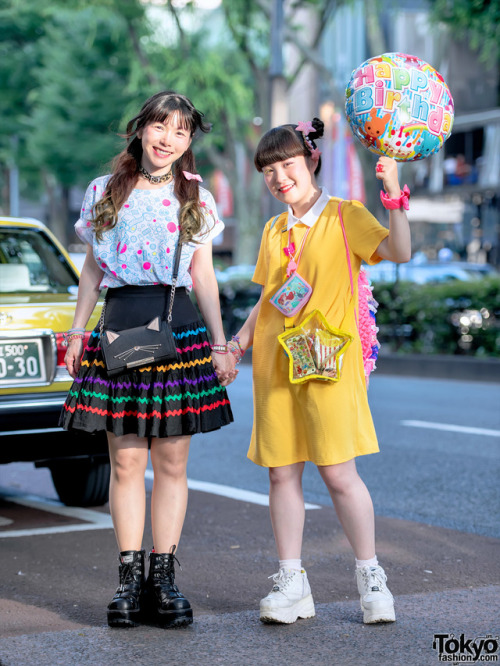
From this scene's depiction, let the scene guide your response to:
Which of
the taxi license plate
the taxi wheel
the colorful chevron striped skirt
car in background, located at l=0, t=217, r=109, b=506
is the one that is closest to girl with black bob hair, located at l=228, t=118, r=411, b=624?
the colorful chevron striped skirt

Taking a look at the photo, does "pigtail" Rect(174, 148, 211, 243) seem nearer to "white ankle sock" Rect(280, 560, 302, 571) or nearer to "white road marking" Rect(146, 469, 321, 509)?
"white ankle sock" Rect(280, 560, 302, 571)

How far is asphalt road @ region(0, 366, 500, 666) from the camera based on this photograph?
3562mm

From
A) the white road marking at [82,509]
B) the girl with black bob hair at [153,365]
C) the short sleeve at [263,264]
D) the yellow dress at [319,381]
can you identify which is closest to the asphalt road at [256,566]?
the white road marking at [82,509]

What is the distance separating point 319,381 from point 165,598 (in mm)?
911

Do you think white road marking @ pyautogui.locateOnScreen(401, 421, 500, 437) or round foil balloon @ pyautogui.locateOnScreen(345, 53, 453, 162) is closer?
round foil balloon @ pyautogui.locateOnScreen(345, 53, 453, 162)

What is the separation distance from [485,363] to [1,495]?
8.73 m

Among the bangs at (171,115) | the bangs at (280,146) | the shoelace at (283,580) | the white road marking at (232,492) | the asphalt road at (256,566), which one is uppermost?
the bangs at (171,115)

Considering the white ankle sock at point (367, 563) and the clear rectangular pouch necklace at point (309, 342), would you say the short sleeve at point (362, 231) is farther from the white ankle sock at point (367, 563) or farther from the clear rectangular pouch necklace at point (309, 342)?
the white ankle sock at point (367, 563)

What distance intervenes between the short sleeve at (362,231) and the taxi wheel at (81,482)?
257 centimetres

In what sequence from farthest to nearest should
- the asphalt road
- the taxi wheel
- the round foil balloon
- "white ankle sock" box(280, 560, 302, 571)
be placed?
the taxi wheel
"white ankle sock" box(280, 560, 302, 571)
the round foil balloon
the asphalt road

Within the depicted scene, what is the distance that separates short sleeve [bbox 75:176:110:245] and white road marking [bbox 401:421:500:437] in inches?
223

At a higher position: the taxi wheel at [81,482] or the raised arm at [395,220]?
the raised arm at [395,220]

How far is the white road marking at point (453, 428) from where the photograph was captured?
29.8 feet

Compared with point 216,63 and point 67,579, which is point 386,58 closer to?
point 67,579
